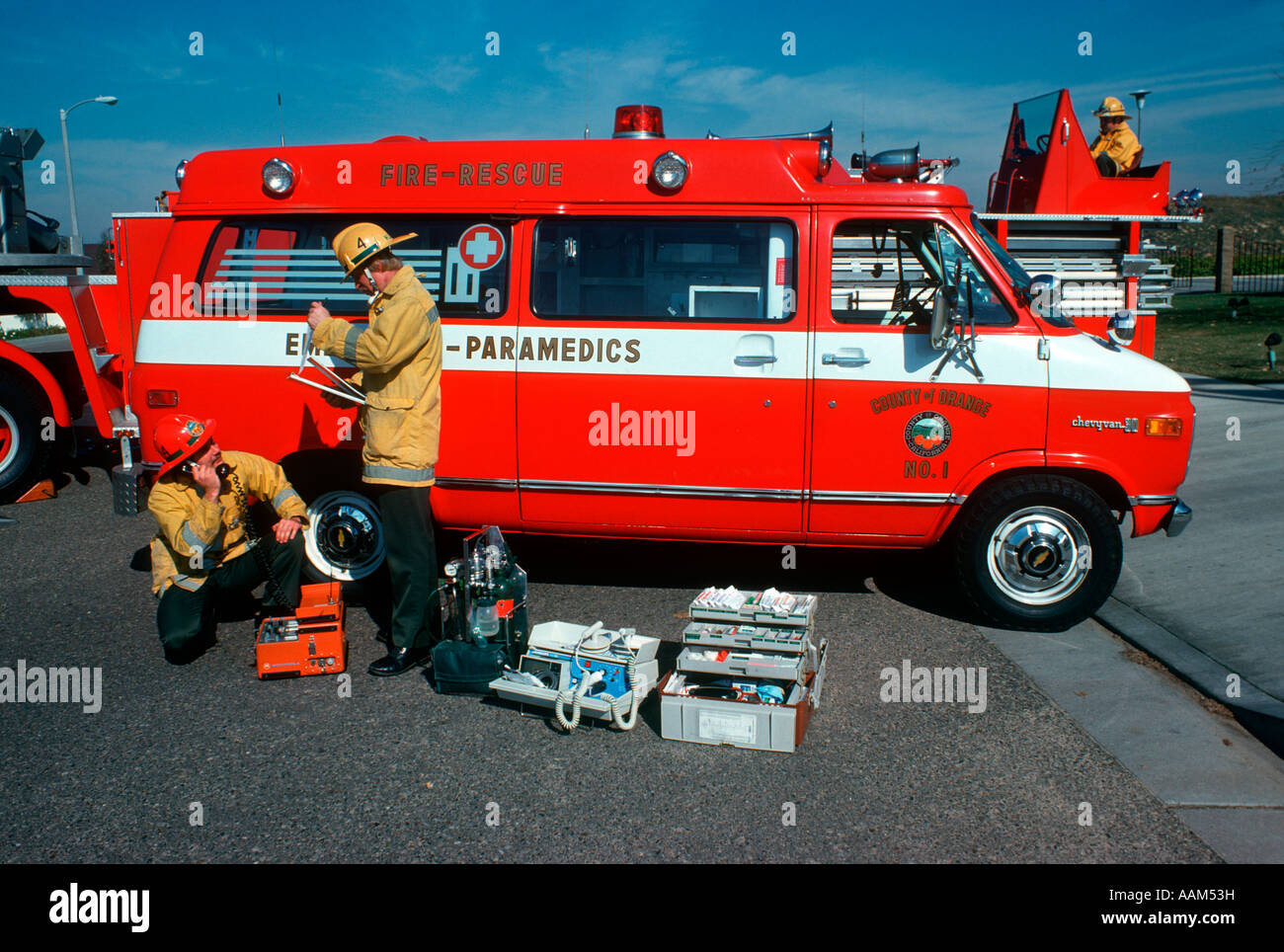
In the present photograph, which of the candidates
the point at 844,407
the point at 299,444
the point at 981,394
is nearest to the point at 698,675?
the point at 844,407

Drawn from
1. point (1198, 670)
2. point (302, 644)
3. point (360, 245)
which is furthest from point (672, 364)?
point (1198, 670)

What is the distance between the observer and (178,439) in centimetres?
476

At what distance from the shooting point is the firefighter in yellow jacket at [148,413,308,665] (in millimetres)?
4855

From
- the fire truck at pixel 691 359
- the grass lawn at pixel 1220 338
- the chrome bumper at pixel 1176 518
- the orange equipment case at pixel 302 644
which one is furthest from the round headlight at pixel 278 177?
the grass lawn at pixel 1220 338

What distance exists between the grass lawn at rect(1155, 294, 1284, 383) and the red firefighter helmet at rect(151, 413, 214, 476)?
43.4 feet

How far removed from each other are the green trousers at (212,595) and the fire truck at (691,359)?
22.8 inches

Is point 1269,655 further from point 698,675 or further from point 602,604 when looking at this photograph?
point 602,604

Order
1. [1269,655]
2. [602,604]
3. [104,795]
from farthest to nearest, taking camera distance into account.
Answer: [602,604], [1269,655], [104,795]

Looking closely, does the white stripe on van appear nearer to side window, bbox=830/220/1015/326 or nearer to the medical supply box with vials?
side window, bbox=830/220/1015/326

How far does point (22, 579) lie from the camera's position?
6.32m

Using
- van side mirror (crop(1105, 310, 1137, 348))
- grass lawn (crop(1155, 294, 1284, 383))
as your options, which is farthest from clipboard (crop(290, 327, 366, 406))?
grass lawn (crop(1155, 294, 1284, 383))
